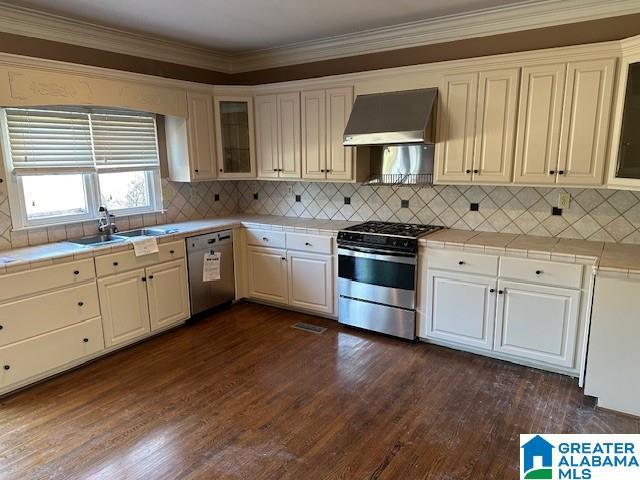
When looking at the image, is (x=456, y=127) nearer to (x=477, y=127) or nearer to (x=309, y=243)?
(x=477, y=127)

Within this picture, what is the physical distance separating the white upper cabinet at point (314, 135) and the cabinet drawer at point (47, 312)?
2114 millimetres

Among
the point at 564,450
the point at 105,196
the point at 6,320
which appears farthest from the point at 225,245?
the point at 564,450

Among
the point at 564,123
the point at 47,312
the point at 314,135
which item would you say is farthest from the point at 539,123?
the point at 47,312

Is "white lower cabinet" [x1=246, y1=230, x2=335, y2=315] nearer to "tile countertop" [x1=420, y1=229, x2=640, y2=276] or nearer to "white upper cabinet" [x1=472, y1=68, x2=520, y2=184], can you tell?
"tile countertop" [x1=420, y1=229, x2=640, y2=276]

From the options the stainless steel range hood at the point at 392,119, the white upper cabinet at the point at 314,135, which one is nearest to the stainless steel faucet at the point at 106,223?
the white upper cabinet at the point at 314,135

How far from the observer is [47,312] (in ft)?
9.34

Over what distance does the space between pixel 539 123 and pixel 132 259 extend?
10.5 ft

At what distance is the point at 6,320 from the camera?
2652 mm

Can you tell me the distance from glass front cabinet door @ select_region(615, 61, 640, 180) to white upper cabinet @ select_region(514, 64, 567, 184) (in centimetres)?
36

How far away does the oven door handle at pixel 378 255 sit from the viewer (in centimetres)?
331

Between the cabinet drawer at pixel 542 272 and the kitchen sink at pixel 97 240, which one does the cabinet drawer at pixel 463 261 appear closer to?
the cabinet drawer at pixel 542 272

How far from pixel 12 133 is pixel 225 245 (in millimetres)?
1893

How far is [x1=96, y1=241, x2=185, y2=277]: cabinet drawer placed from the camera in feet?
10.3

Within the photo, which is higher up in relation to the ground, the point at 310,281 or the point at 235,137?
the point at 235,137
